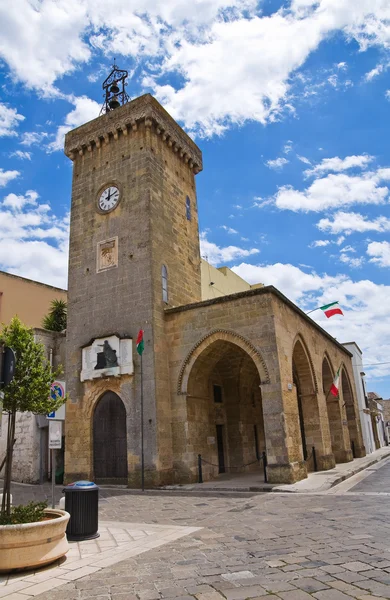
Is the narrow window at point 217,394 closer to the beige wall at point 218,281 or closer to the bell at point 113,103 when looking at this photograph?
the beige wall at point 218,281

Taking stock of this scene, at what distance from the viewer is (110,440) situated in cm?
1516


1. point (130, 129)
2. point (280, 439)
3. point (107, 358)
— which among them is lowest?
point (280, 439)

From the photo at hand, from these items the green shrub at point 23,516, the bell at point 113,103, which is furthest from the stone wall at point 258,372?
the bell at point 113,103

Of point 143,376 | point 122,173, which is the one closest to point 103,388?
point 143,376

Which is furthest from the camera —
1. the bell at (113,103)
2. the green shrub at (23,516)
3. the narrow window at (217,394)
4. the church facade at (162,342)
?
the bell at (113,103)

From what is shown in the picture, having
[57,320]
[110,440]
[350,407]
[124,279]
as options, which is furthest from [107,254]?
[350,407]

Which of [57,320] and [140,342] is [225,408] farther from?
[57,320]

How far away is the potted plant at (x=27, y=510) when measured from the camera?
5.19 metres

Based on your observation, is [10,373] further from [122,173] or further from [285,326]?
[122,173]

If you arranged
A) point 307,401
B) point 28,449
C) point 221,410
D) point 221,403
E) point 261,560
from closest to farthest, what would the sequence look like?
point 261,560 → point 307,401 → point 28,449 → point 221,410 → point 221,403

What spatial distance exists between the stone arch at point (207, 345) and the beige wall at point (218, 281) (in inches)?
289

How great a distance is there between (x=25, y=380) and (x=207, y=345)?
873cm

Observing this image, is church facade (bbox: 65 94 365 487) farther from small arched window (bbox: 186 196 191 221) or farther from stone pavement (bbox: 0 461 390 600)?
stone pavement (bbox: 0 461 390 600)

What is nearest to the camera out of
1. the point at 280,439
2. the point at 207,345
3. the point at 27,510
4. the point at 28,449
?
the point at 27,510
